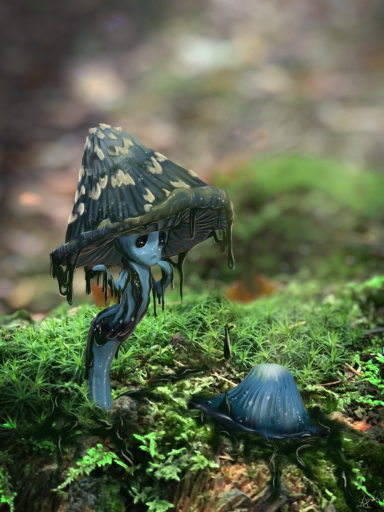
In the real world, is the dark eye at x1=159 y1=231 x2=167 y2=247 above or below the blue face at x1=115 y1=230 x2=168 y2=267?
above

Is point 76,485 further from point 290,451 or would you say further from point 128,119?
point 128,119

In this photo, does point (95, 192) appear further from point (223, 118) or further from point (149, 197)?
point (223, 118)

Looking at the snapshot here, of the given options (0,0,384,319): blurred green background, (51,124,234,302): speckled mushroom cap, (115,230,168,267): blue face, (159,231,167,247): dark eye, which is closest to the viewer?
(51,124,234,302): speckled mushroom cap

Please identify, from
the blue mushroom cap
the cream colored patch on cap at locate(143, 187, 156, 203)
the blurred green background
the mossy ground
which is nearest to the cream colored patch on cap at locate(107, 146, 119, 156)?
the cream colored patch on cap at locate(143, 187, 156, 203)

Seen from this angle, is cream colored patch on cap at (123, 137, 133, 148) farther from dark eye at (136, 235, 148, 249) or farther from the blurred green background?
the blurred green background

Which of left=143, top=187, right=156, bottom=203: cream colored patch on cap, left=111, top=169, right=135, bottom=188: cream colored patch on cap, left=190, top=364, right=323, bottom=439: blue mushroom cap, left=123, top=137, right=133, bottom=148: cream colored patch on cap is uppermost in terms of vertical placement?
left=123, top=137, right=133, bottom=148: cream colored patch on cap

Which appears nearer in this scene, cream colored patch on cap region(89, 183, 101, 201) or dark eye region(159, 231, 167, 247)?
cream colored patch on cap region(89, 183, 101, 201)

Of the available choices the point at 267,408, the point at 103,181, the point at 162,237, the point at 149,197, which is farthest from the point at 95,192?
the point at 267,408

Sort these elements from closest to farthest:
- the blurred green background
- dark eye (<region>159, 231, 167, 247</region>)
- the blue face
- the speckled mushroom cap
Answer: the speckled mushroom cap → the blue face → dark eye (<region>159, 231, 167, 247</region>) → the blurred green background
